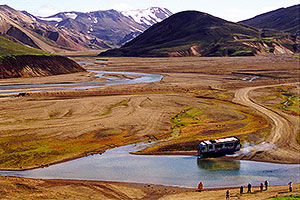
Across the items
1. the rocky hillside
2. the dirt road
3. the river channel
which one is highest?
the rocky hillside

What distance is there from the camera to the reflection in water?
49747 millimetres

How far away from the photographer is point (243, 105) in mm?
89250

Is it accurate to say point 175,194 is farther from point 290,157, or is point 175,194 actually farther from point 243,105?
point 243,105

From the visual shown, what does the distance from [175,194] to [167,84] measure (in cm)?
8974

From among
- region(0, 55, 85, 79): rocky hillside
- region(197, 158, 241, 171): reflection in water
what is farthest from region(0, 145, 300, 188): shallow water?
region(0, 55, 85, 79): rocky hillside

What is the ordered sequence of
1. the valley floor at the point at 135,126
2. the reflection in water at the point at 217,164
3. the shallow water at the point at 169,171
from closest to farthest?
1. the valley floor at the point at 135,126
2. the shallow water at the point at 169,171
3. the reflection in water at the point at 217,164

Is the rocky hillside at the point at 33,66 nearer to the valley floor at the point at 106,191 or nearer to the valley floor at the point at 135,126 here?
the valley floor at the point at 135,126

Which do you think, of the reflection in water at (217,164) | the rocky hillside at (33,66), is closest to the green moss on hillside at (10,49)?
the rocky hillside at (33,66)

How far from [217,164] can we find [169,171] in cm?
928

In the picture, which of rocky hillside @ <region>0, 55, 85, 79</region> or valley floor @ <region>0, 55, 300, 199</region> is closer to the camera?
valley floor @ <region>0, 55, 300, 199</region>

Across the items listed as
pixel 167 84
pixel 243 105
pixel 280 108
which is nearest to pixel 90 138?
pixel 243 105

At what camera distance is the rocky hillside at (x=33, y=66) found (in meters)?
145

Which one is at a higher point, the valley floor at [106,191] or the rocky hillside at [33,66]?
the rocky hillside at [33,66]

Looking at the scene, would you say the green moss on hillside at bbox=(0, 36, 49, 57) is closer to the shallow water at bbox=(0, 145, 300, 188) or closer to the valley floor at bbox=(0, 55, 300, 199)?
the valley floor at bbox=(0, 55, 300, 199)
